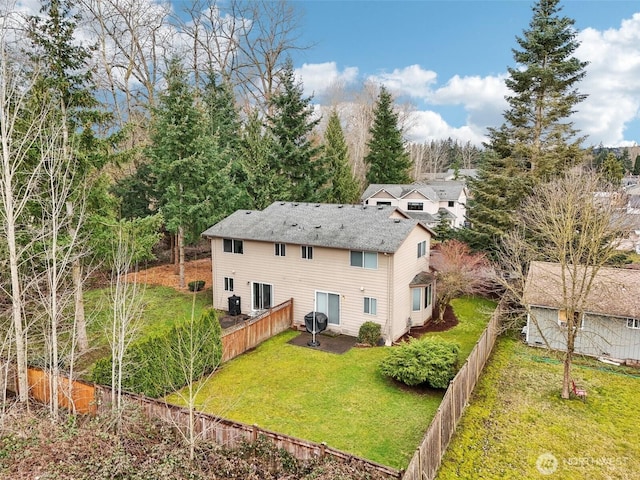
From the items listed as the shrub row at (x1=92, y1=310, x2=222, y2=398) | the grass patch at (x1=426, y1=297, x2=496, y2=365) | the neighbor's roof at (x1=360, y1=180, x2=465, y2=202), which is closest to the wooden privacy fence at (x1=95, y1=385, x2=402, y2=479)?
the shrub row at (x1=92, y1=310, x2=222, y2=398)

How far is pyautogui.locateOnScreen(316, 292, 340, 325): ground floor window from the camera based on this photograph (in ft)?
58.7

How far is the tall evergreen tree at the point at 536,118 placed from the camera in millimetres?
21781

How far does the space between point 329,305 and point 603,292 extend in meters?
10.4

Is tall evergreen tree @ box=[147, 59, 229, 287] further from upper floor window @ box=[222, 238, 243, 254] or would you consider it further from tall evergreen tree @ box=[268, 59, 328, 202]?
tall evergreen tree @ box=[268, 59, 328, 202]

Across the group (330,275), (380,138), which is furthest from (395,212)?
(380,138)

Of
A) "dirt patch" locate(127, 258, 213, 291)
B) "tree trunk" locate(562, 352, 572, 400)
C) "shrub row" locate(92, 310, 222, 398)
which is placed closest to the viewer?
"shrub row" locate(92, 310, 222, 398)

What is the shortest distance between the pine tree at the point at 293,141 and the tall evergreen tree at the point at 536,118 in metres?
12.6

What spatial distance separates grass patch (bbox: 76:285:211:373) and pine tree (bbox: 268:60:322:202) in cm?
1102

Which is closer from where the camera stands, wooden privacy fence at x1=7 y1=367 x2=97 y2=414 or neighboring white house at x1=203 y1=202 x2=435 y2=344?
wooden privacy fence at x1=7 y1=367 x2=97 y2=414

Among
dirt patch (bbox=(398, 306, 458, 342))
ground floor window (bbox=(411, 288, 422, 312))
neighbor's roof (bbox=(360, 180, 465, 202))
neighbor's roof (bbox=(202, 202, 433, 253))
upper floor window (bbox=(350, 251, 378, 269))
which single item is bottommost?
dirt patch (bbox=(398, 306, 458, 342))

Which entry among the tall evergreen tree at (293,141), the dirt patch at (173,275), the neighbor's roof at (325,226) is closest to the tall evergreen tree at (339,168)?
the tall evergreen tree at (293,141)

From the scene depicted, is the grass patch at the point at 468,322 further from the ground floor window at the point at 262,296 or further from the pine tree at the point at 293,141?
the pine tree at the point at 293,141

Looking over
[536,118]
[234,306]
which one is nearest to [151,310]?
[234,306]

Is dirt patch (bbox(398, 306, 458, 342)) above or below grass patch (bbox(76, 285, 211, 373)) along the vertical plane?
below
